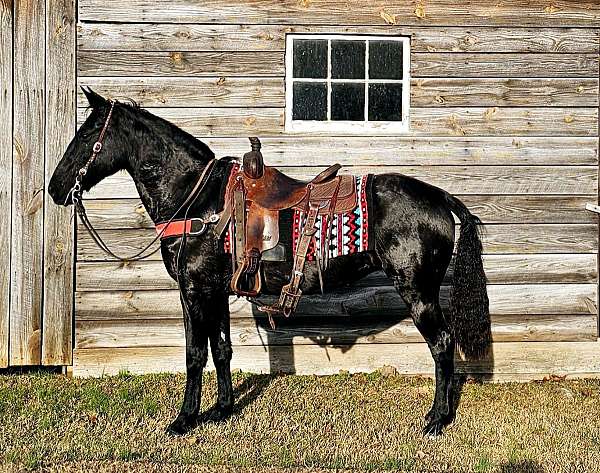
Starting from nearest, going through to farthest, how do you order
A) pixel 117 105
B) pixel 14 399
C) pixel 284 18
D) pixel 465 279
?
pixel 117 105 < pixel 465 279 < pixel 14 399 < pixel 284 18

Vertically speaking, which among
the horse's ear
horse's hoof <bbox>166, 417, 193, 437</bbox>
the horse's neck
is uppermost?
the horse's ear

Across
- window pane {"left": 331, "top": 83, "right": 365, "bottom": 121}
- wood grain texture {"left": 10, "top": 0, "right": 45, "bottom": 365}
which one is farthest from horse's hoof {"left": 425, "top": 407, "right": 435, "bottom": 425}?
wood grain texture {"left": 10, "top": 0, "right": 45, "bottom": 365}

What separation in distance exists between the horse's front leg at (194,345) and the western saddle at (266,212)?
0.23 m

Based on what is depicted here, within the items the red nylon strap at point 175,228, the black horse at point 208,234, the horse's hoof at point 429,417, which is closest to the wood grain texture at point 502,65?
the black horse at point 208,234

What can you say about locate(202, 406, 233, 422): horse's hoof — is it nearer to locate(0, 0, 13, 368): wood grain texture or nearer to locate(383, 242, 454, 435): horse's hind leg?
locate(383, 242, 454, 435): horse's hind leg

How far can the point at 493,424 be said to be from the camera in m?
5.05

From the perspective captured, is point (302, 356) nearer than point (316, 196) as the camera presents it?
No

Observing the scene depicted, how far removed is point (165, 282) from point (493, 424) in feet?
8.89

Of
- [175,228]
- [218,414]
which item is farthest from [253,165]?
[218,414]

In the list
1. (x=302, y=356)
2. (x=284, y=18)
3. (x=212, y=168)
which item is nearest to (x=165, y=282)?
(x=302, y=356)

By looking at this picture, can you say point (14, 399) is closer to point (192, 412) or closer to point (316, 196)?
point (192, 412)

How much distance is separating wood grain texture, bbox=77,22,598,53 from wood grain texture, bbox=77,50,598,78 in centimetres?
5

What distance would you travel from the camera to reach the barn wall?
6051mm

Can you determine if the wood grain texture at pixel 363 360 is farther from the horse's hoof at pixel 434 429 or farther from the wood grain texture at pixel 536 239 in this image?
the horse's hoof at pixel 434 429
